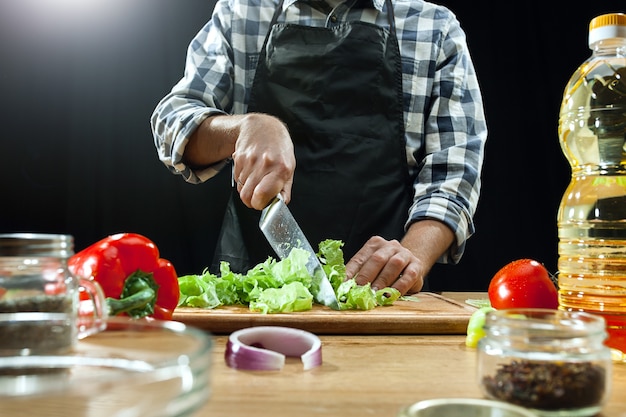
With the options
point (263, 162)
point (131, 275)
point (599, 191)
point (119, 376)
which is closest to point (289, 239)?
point (263, 162)

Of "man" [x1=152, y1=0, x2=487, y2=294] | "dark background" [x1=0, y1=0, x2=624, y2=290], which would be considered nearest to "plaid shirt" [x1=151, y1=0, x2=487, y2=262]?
"man" [x1=152, y1=0, x2=487, y2=294]

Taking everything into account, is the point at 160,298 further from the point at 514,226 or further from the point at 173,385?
the point at 514,226

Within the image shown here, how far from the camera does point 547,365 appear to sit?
813mm

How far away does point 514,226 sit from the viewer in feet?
12.1

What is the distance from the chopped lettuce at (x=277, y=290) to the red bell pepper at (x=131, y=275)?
0.67 ft

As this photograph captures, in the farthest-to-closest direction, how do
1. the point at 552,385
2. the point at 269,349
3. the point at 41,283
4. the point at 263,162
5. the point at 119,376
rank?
the point at 263,162 < the point at 269,349 < the point at 41,283 < the point at 552,385 < the point at 119,376

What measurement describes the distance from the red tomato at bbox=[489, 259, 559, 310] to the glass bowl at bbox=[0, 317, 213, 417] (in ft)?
3.41

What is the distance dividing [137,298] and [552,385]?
0.76 m

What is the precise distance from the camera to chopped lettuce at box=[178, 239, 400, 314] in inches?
60.4

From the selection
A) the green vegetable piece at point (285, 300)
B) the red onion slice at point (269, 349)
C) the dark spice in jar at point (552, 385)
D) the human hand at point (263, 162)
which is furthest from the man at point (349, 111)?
the dark spice in jar at point (552, 385)

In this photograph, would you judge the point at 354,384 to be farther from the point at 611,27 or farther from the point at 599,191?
the point at 611,27

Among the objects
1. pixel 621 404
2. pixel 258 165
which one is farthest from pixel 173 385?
pixel 258 165

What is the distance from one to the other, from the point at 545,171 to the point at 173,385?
11.3 ft

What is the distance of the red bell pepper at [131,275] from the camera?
4.00 feet
